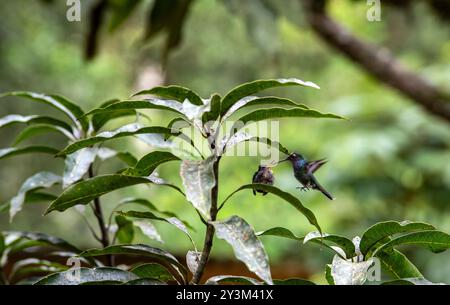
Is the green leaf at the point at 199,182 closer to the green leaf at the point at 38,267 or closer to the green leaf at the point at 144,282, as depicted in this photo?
the green leaf at the point at 144,282

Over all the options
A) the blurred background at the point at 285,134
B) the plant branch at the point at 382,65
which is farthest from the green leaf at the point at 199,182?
the plant branch at the point at 382,65

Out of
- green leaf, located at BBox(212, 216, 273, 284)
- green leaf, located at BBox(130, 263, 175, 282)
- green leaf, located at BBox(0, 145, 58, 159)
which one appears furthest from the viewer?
green leaf, located at BBox(0, 145, 58, 159)

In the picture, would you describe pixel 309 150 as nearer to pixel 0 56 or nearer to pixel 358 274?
pixel 0 56

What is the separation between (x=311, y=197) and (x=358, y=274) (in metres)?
2.07

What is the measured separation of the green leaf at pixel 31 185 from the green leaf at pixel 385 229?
13.8 inches

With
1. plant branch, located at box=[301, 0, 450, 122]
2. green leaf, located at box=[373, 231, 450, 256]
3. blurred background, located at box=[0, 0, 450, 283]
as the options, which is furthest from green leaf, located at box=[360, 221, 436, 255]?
plant branch, located at box=[301, 0, 450, 122]

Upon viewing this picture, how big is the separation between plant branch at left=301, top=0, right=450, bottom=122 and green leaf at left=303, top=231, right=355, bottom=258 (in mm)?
1471

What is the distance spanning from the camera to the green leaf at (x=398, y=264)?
0.51m

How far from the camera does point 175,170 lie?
3219mm

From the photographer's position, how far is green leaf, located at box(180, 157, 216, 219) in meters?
0.43

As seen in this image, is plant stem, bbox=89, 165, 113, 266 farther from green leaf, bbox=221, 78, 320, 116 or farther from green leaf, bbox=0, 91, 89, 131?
green leaf, bbox=221, 78, 320, 116

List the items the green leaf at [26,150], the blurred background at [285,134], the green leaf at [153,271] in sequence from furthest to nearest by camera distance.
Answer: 1. the blurred background at [285,134]
2. the green leaf at [26,150]
3. the green leaf at [153,271]

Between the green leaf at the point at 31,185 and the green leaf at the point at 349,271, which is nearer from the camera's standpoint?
the green leaf at the point at 349,271

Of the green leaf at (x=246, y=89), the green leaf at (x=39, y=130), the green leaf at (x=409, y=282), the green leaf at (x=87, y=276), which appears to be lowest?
the green leaf at (x=409, y=282)
